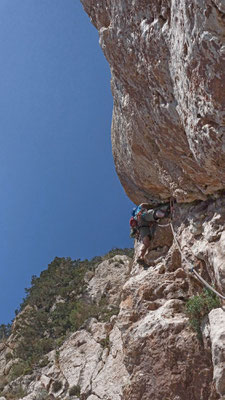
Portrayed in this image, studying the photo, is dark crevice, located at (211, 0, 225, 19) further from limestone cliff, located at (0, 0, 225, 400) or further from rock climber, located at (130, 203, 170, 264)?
rock climber, located at (130, 203, 170, 264)

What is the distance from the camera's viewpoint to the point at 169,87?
22.1ft

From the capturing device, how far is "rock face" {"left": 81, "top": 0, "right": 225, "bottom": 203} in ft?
16.3

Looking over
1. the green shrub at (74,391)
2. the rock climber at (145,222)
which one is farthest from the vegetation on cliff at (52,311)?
the rock climber at (145,222)

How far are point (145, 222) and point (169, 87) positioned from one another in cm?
554

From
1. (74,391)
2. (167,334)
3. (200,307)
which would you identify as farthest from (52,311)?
(200,307)

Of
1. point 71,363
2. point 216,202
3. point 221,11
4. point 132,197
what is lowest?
point 71,363

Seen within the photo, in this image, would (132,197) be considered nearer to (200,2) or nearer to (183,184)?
(183,184)

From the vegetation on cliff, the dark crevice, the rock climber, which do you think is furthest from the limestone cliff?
the vegetation on cliff

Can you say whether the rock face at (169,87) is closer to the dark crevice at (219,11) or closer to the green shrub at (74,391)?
the dark crevice at (219,11)

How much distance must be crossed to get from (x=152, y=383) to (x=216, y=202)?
13.5 feet

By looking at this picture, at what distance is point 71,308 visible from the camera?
787 inches

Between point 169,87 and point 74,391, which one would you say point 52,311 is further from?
point 169,87

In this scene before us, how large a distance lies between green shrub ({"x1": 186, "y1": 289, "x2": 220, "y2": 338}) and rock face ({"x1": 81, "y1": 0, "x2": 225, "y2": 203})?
2332mm

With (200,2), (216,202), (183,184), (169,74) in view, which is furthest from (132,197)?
(200,2)
